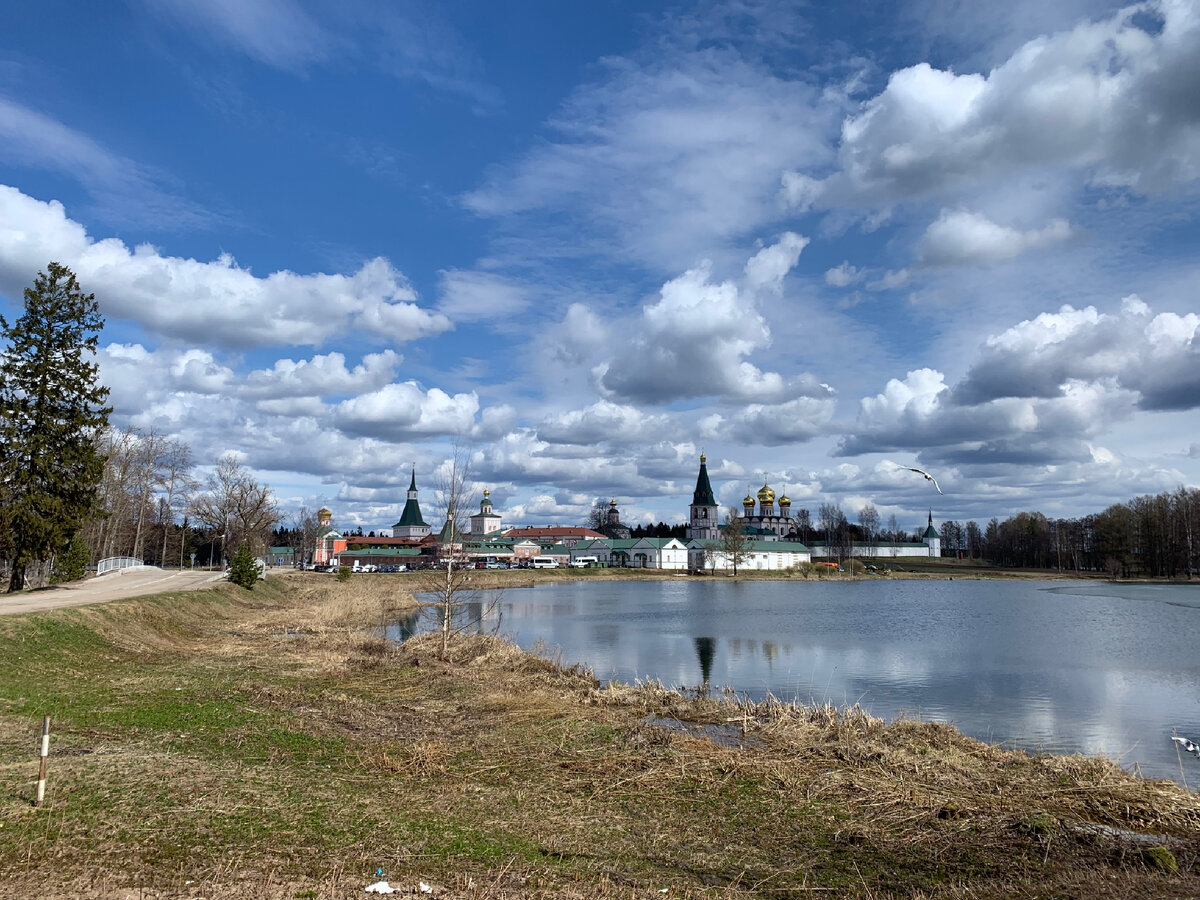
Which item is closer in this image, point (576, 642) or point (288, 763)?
point (288, 763)

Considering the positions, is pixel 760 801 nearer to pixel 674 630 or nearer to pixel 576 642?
pixel 576 642

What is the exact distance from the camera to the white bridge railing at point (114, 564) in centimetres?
5250

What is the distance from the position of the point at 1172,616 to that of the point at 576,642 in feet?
132

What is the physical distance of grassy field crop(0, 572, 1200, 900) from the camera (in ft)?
25.4

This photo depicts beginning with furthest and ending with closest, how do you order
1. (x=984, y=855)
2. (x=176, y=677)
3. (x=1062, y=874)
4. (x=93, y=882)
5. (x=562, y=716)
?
(x=176, y=677)
(x=562, y=716)
(x=984, y=855)
(x=1062, y=874)
(x=93, y=882)

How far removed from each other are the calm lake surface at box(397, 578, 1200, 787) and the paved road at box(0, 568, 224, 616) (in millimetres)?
16162

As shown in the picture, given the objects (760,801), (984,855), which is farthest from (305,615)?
(984,855)

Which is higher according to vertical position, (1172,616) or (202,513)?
(202,513)

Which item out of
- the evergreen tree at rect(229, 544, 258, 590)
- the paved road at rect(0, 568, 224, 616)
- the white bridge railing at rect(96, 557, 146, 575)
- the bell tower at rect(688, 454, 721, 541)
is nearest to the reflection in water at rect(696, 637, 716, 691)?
the paved road at rect(0, 568, 224, 616)

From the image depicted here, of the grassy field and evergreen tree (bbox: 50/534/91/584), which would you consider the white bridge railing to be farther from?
the grassy field

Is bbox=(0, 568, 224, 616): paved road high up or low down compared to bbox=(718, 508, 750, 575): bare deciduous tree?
down

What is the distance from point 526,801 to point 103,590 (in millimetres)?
32574

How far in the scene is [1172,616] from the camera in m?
51.9

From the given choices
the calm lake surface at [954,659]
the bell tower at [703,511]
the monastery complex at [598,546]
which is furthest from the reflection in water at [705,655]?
the bell tower at [703,511]
